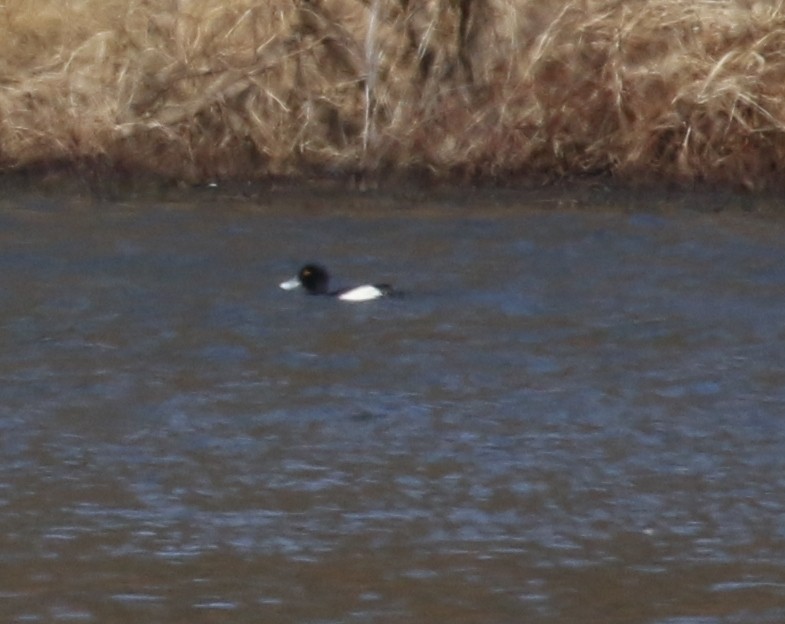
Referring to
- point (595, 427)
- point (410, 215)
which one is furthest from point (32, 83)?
point (595, 427)

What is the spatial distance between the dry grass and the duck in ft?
14.4

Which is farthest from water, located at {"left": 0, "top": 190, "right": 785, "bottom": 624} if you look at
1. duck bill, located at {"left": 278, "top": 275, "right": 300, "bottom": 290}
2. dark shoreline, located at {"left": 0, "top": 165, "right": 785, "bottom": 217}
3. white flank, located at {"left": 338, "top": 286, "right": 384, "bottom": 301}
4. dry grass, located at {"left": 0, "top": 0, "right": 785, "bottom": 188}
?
dry grass, located at {"left": 0, "top": 0, "right": 785, "bottom": 188}

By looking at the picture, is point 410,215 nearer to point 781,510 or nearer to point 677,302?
point 677,302

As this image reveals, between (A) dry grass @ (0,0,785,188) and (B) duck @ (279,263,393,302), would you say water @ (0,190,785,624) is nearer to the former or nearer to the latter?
(B) duck @ (279,263,393,302)

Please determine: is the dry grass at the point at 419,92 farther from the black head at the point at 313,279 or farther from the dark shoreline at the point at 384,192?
the black head at the point at 313,279

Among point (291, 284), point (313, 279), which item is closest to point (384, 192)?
point (291, 284)

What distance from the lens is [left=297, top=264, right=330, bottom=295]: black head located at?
1208 centimetres

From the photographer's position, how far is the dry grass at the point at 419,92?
16438mm

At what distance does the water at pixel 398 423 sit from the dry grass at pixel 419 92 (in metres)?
1.81

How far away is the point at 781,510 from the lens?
7047mm

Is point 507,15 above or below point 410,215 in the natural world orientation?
above

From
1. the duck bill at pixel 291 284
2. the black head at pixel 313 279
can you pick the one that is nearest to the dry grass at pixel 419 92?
the duck bill at pixel 291 284

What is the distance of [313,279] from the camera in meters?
12.1

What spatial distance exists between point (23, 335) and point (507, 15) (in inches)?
298
